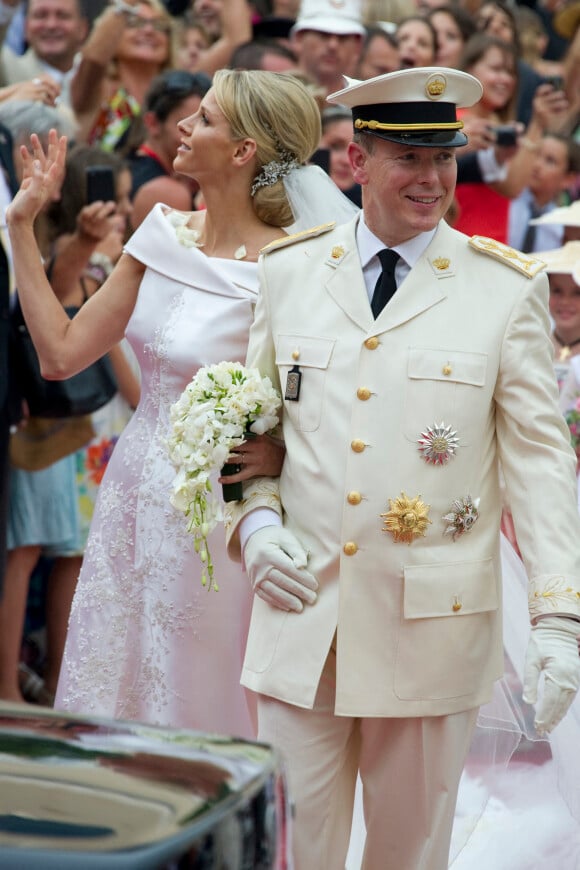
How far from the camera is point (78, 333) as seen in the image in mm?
4598

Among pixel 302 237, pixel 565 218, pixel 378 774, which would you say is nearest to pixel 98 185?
pixel 565 218

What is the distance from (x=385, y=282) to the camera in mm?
3586

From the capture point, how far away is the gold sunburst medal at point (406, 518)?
3.41 m

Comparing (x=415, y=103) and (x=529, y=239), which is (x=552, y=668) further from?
(x=529, y=239)

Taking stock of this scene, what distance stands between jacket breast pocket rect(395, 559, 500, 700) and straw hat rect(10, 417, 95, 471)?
299 centimetres

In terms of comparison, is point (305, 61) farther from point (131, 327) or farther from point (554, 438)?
point (554, 438)

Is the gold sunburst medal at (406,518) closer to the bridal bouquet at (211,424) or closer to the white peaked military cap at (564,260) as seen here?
the bridal bouquet at (211,424)

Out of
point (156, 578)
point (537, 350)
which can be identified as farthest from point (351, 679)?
point (156, 578)

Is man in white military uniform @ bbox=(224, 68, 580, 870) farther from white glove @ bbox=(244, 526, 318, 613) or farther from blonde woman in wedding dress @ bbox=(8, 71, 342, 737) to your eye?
blonde woman in wedding dress @ bbox=(8, 71, 342, 737)

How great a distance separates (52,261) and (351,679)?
326 centimetres

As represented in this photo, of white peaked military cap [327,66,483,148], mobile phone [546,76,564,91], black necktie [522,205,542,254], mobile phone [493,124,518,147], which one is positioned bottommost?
black necktie [522,205,542,254]

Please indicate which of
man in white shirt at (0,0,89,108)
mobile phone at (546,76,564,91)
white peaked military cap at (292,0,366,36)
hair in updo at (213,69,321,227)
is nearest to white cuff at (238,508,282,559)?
hair in updo at (213,69,321,227)

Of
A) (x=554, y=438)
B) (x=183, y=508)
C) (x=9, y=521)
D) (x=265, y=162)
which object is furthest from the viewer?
(x=9, y=521)

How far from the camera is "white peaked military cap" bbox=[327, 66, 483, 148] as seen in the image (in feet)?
11.5
